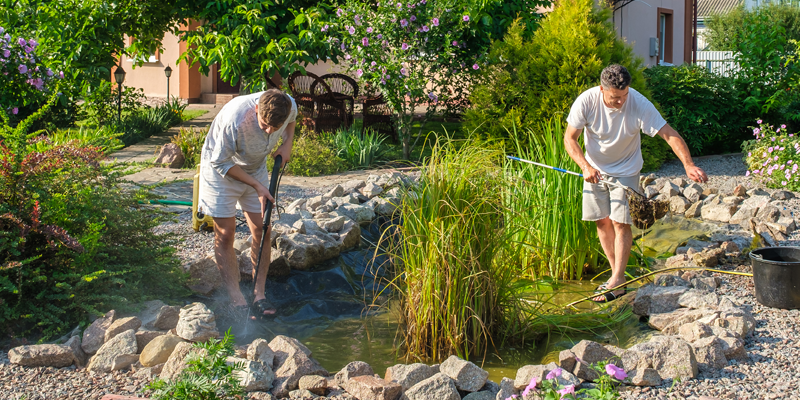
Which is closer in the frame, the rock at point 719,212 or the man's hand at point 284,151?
the man's hand at point 284,151

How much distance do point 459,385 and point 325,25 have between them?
6.65m

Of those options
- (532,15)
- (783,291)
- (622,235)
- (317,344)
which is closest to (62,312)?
(317,344)

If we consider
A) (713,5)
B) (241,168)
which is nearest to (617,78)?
(241,168)

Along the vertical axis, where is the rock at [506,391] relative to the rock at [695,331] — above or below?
below

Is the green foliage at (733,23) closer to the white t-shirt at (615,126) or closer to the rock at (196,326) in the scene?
the white t-shirt at (615,126)

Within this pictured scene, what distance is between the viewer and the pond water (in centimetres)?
368

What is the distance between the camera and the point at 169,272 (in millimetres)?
4047

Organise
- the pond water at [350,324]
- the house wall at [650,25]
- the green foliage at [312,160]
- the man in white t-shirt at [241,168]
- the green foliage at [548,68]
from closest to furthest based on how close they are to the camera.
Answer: the pond water at [350,324]
the man in white t-shirt at [241,168]
the green foliage at [548,68]
the green foliage at [312,160]
the house wall at [650,25]

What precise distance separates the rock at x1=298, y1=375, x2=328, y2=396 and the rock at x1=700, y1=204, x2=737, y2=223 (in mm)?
4580

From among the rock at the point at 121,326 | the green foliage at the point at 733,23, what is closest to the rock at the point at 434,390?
the rock at the point at 121,326

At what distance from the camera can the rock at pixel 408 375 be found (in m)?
2.87

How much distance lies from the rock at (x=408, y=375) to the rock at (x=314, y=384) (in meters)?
0.28

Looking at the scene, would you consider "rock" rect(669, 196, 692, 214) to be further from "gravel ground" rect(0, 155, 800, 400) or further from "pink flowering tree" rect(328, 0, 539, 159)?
"pink flowering tree" rect(328, 0, 539, 159)

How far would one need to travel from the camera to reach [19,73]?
26.2 feet
